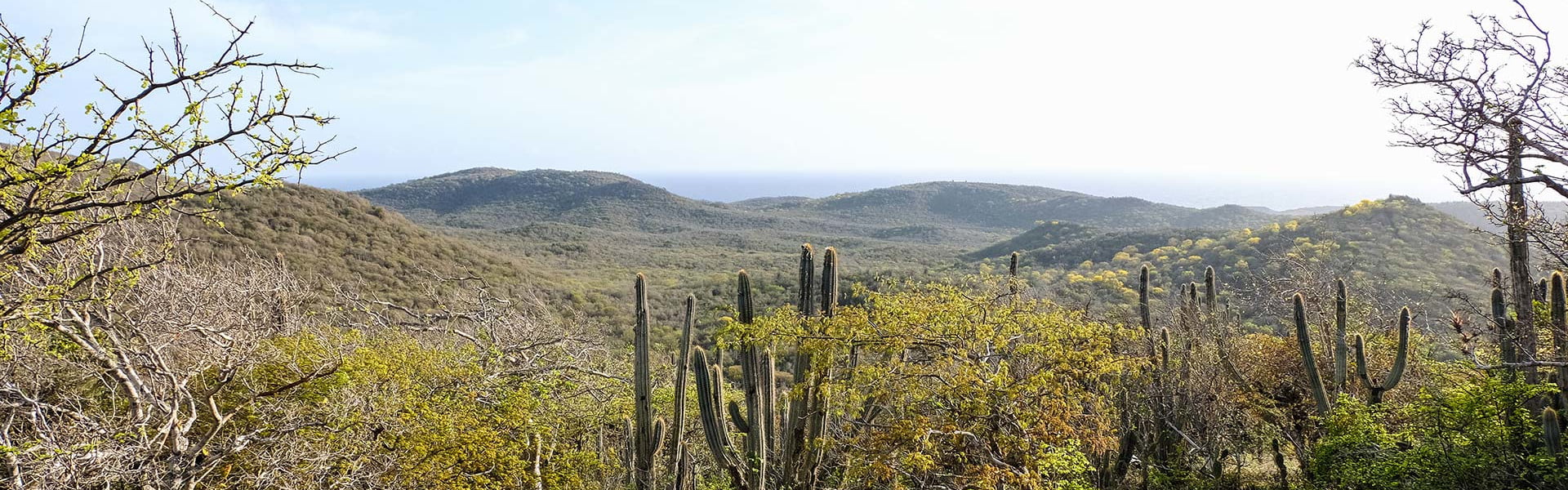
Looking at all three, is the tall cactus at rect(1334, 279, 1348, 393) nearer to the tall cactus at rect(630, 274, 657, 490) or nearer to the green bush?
the green bush

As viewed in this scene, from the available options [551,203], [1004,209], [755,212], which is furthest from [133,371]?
[1004,209]

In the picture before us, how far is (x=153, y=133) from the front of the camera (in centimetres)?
337

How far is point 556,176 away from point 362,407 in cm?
8173

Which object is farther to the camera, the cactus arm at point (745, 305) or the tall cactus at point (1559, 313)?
the cactus arm at point (745, 305)

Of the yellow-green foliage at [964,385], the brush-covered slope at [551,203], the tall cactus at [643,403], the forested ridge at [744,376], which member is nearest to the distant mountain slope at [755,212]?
the brush-covered slope at [551,203]

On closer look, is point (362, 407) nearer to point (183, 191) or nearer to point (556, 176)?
point (183, 191)

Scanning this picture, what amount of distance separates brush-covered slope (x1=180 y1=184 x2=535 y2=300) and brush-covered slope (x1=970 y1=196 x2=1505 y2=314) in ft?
83.1

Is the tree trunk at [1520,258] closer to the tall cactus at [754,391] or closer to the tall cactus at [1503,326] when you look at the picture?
the tall cactus at [1503,326]

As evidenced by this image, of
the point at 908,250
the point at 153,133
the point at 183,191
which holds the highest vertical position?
the point at 153,133

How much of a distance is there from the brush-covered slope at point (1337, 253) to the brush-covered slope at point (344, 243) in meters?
25.3

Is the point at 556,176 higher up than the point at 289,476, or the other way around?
the point at 556,176

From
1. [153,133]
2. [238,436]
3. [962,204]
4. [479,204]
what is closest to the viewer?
[153,133]

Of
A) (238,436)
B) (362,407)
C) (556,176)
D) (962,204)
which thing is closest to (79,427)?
(238,436)

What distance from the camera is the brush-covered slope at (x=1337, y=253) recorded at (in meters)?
23.2
